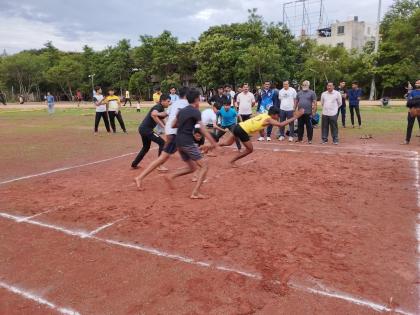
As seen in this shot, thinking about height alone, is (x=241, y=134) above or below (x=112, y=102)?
below

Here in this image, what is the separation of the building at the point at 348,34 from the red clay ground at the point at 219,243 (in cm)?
6019

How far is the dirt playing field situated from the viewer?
3.49 meters

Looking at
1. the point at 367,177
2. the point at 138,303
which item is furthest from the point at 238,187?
the point at 138,303

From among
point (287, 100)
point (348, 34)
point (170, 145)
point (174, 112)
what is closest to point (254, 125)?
point (174, 112)

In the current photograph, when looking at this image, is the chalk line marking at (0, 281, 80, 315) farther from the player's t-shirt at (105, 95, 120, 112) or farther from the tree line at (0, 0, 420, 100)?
the tree line at (0, 0, 420, 100)

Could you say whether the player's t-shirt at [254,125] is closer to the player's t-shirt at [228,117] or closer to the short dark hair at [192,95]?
the short dark hair at [192,95]

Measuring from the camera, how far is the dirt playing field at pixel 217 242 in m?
3.49

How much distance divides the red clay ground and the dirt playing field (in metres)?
0.02

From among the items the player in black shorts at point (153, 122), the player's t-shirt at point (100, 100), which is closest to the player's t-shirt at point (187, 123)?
the player in black shorts at point (153, 122)

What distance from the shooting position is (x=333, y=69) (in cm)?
4453

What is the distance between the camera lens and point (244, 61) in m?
44.2

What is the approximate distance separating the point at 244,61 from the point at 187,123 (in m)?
39.6

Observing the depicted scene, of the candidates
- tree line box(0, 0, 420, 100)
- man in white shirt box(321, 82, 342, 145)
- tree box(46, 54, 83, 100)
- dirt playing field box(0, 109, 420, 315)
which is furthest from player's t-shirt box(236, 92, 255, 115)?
tree box(46, 54, 83, 100)

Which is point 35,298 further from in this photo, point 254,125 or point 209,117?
point 209,117
